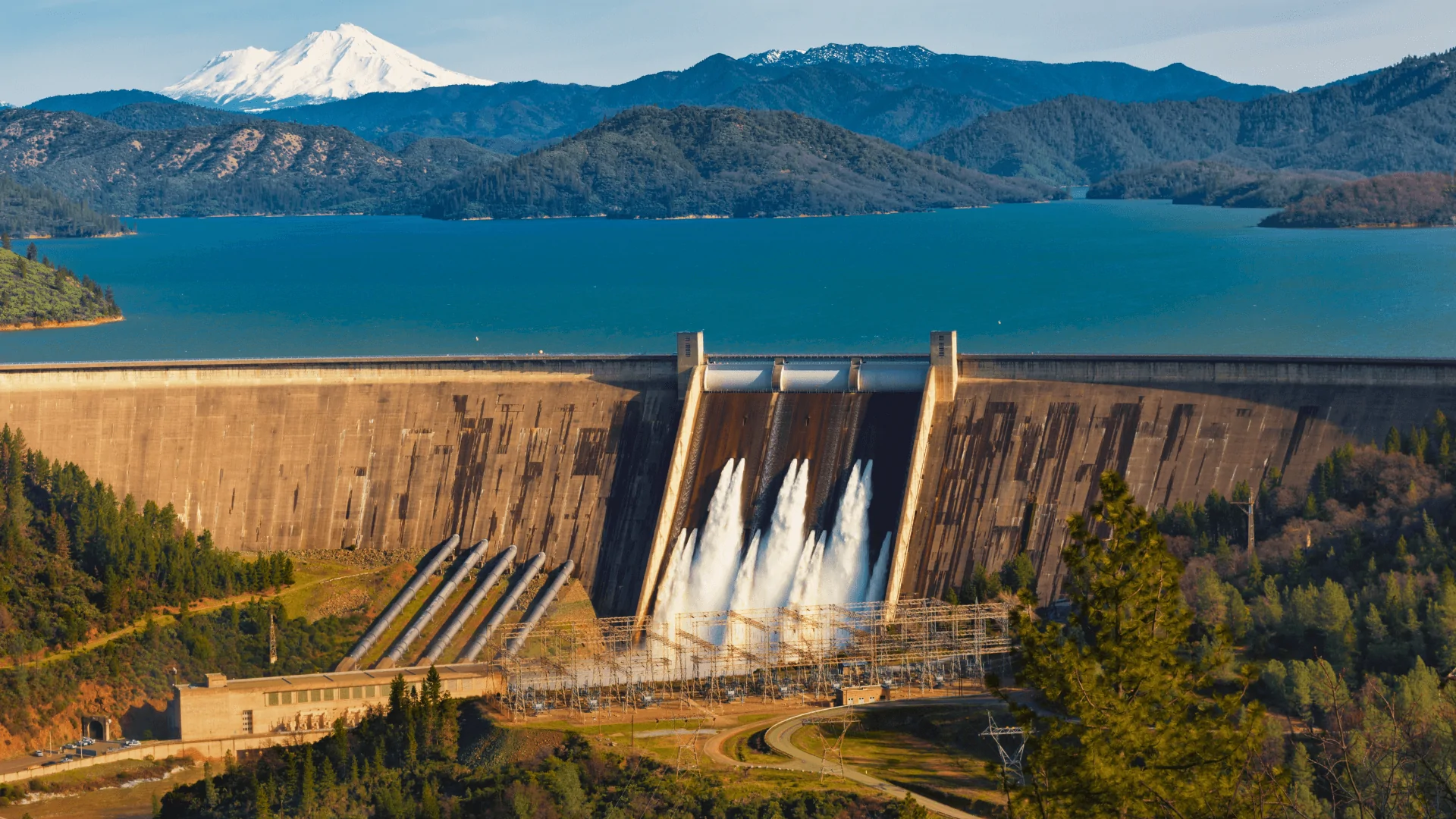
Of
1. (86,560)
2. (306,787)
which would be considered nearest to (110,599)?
(86,560)

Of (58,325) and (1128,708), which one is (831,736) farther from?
(58,325)

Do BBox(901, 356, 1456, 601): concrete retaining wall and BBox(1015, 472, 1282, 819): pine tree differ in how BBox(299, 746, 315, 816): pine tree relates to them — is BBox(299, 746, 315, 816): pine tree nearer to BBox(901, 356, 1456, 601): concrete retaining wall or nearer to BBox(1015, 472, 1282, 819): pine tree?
BBox(901, 356, 1456, 601): concrete retaining wall

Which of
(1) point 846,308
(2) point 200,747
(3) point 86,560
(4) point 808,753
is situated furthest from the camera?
(1) point 846,308

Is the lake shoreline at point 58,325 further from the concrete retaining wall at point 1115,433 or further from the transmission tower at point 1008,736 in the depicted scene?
the transmission tower at point 1008,736

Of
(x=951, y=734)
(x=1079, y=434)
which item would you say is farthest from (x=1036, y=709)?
(x=1079, y=434)

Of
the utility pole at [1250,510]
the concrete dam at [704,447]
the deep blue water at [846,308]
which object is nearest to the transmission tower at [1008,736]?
the concrete dam at [704,447]

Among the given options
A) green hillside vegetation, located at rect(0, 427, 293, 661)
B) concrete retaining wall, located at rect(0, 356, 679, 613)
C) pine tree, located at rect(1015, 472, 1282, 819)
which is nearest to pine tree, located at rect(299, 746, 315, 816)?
green hillside vegetation, located at rect(0, 427, 293, 661)

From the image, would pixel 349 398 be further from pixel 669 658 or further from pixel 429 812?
pixel 429 812
